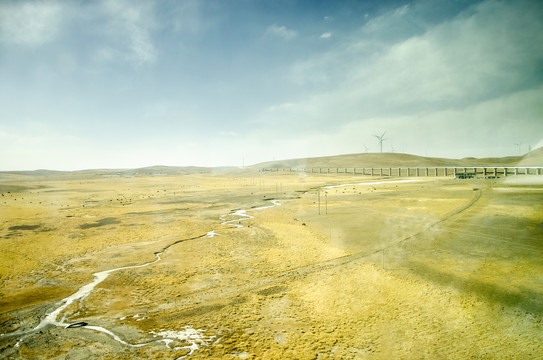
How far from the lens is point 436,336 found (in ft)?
25.6

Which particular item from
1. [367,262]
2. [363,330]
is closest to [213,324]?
[363,330]

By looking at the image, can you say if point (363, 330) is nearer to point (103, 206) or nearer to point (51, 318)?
point (51, 318)

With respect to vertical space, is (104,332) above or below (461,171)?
below

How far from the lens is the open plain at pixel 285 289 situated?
7.69 metres

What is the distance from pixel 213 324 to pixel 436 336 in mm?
6838

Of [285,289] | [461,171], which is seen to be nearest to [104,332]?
Result: [285,289]

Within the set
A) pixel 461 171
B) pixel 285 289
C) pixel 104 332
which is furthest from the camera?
pixel 461 171

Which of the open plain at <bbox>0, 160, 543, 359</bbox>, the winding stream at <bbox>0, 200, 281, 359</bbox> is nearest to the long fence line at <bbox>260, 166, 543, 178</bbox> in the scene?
the open plain at <bbox>0, 160, 543, 359</bbox>

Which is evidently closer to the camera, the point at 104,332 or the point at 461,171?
the point at 104,332

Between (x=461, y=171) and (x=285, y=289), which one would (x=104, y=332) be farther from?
(x=461, y=171)

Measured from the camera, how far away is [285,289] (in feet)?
36.7

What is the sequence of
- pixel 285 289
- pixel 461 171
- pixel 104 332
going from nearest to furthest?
pixel 104 332 < pixel 285 289 < pixel 461 171

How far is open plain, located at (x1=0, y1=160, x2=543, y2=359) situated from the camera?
303 inches

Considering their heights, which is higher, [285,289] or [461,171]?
[461,171]
